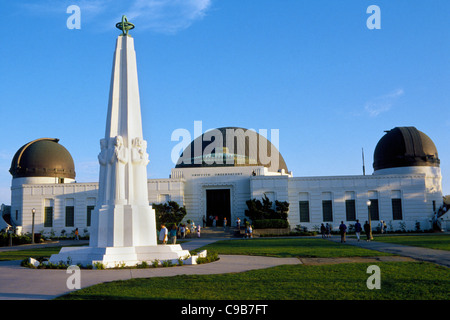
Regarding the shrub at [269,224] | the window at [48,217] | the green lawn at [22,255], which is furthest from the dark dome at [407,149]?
the window at [48,217]

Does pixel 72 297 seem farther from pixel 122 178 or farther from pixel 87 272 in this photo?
pixel 122 178

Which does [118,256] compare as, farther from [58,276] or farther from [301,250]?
[301,250]

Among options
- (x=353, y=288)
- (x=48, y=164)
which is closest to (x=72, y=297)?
(x=353, y=288)

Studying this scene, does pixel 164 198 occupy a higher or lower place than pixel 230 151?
lower

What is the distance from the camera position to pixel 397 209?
40438 mm

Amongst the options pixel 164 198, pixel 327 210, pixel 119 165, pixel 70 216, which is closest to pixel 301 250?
pixel 119 165

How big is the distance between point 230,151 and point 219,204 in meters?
7.00

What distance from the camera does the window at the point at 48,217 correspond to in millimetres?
42156

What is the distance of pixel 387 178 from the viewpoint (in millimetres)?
40781

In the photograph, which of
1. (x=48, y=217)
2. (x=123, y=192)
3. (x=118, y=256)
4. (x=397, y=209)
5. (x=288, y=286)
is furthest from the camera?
(x=48, y=217)

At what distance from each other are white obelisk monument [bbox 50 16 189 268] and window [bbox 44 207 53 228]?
31138mm

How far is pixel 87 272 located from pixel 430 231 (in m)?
36.1

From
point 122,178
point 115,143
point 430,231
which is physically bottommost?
point 430,231

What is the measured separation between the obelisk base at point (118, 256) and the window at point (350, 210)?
98.4ft
